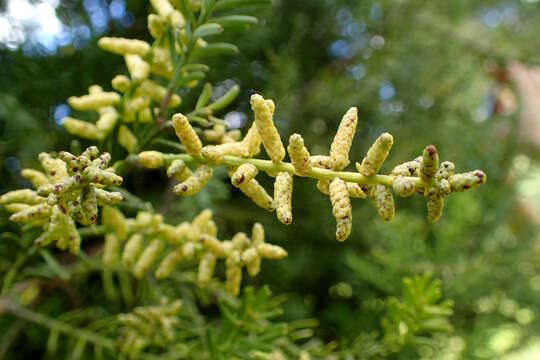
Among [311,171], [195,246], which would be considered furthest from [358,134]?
[311,171]

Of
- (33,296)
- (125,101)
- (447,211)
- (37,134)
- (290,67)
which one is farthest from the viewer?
(447,211)

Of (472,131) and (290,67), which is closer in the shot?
(290,67)

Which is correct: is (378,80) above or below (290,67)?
above

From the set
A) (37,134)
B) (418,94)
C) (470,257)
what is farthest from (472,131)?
(37,134)

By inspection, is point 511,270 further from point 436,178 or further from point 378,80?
point 436,178

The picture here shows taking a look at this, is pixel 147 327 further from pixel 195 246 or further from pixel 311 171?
pixel 311 171

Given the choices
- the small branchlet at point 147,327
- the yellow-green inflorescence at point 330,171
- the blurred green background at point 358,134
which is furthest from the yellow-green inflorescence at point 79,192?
the blurred green background at point 358,134
